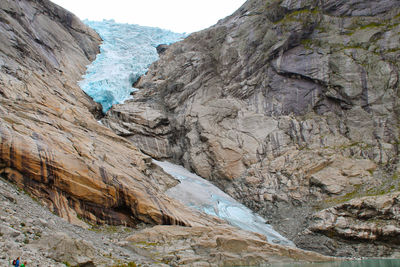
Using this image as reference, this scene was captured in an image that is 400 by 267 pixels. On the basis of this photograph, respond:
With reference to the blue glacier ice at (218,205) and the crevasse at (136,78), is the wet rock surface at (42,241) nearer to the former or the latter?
the blue glacier ice at (218,205)

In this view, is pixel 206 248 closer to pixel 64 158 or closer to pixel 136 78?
pixel 64 158

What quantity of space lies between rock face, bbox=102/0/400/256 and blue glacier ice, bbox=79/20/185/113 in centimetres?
474

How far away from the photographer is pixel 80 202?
1975 cm

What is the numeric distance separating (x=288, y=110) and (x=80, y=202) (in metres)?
29.8

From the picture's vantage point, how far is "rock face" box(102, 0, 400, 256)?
3225 centimetres

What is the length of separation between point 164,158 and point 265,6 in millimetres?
28968

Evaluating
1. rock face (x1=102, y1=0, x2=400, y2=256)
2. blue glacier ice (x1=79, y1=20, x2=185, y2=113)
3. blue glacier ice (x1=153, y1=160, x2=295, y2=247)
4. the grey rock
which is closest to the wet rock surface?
the grey rock

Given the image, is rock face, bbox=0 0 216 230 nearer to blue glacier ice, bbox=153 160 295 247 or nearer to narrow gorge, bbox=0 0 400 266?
narrow gorge, bbox=0 0 400 266

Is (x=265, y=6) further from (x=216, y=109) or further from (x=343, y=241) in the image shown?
(x=343, y=241)

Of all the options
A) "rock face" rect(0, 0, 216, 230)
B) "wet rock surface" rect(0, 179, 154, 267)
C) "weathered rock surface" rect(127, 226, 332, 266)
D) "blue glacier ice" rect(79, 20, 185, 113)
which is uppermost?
"blue glacier ice" rect(79, 20, 185, 113)

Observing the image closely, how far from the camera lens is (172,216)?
22859mm

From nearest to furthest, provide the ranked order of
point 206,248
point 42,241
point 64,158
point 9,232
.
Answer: point 9,232
point 42,241
point 206,248
point 64,158

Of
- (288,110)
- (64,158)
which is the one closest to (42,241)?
(64,158)

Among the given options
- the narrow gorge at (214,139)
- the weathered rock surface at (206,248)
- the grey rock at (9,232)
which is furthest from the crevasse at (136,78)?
the grey rock at (9,232)
